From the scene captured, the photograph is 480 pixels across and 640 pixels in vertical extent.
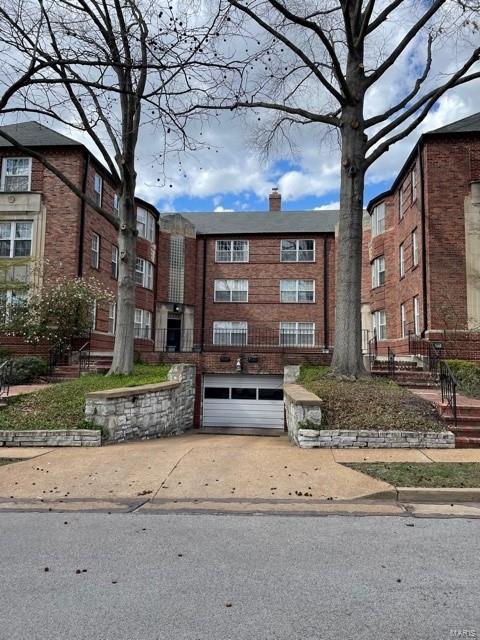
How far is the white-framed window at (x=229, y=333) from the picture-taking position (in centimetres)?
2788

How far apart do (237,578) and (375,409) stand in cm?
634

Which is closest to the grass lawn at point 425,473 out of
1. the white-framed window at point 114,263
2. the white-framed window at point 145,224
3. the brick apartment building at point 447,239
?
the brick apartment building at point 447,239

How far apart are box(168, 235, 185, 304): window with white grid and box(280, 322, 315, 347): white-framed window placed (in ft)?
20.8

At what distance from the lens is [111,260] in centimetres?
2289

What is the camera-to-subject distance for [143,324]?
25.5m

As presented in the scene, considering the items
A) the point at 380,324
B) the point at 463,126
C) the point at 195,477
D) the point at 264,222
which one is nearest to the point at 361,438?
the point at 195,477

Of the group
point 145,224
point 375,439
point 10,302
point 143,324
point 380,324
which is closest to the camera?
point 375,439

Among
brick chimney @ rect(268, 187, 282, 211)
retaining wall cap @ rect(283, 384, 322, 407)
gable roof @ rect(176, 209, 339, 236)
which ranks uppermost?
brick chimney @ rect(268, 187, 282, 211)

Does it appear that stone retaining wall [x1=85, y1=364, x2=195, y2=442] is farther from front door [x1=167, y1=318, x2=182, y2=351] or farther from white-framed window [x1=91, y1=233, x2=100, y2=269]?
front door [x1=167, y1=318, x2=182, y2=351]

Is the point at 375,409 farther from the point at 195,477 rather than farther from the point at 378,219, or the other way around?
the point at 378,219

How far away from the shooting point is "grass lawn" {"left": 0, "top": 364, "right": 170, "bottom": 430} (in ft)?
31.5

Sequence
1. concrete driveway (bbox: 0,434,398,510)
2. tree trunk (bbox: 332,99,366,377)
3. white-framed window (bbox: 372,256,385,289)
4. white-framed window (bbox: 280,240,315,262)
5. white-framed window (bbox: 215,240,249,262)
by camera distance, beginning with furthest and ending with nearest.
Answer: white-framed window (bbox: 215,240,249,262) < white-framed window (bbox: 280,240,315,262) < white-framed window (bbox: 372,256,385,289) < tree trunk (bbox: 332,99,366,377) < concrete driveway (bbox: 0,434,398,510)

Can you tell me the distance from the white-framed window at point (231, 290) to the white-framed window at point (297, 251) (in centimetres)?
286

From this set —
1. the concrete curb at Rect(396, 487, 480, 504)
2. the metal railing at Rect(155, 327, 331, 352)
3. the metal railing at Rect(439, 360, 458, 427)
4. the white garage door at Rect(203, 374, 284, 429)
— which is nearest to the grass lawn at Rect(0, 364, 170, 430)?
the concrete curb at Rect(396, 487, 480, 504)
